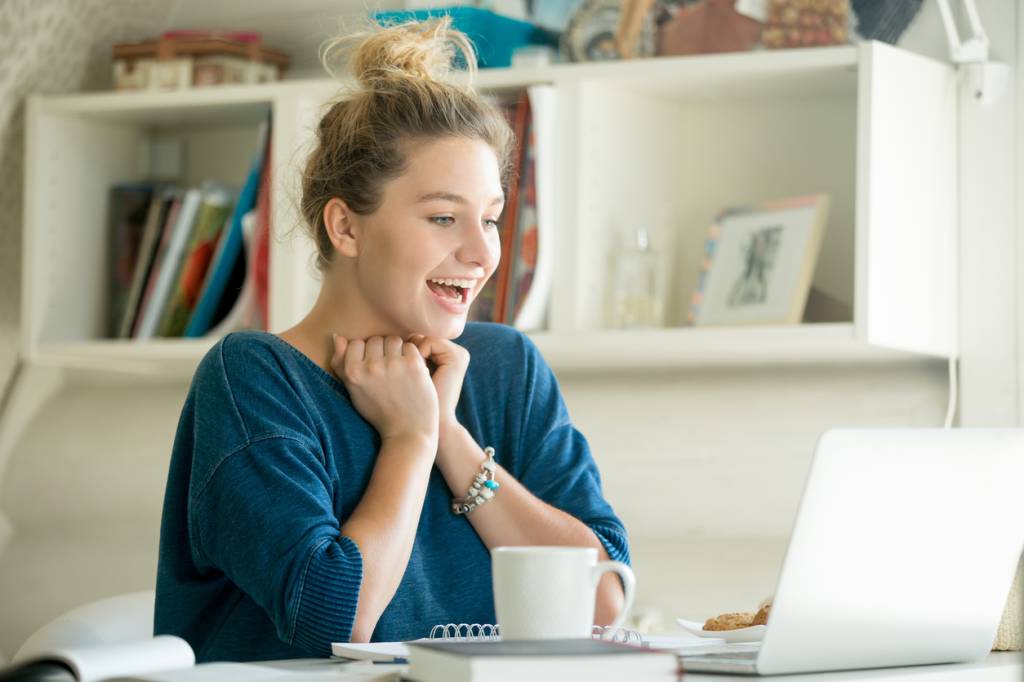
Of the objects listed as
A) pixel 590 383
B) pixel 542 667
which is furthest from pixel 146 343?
pixel 542 667

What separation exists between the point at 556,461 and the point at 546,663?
2.76 feet

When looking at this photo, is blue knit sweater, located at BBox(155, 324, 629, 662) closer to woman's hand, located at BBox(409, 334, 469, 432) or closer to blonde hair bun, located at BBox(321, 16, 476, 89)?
woman's hand, located at BBox(409, 334, 469, 432)

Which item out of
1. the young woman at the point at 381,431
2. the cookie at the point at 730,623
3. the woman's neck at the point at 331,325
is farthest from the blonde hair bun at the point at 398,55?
the cookie at the point at 730,623

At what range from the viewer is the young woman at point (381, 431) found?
1.29 meters

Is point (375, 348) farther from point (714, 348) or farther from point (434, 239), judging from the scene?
point (714, 348)

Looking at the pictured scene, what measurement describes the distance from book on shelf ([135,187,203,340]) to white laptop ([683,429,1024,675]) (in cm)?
175

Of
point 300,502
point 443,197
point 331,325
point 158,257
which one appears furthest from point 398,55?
point 158,257

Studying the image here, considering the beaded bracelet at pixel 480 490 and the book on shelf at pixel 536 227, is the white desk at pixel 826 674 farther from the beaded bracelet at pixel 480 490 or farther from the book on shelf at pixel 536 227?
the book on shelf at pixel 536 227

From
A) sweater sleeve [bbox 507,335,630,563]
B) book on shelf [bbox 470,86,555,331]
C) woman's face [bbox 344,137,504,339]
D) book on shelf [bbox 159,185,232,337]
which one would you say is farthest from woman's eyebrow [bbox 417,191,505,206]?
book on shelf [bbox 159,185,232,337]

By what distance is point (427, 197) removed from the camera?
1525mm

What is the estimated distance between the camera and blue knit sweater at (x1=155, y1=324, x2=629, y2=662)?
4.07ft

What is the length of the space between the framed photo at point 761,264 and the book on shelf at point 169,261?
0.97 metres

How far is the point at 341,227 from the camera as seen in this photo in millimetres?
1583

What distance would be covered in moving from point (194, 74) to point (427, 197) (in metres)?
1.22
